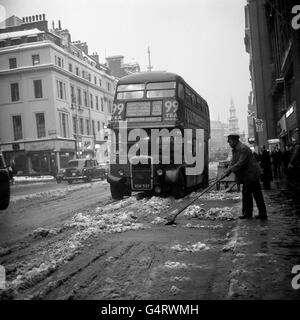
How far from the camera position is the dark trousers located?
690cm

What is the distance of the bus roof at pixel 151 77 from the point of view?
1223 cm

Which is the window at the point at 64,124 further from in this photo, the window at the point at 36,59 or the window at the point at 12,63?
the window at the point at 12,63

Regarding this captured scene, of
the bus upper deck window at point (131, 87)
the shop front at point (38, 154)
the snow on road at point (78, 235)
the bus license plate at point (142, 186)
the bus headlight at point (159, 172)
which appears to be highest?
the bus upper deck window at point (131, 87)

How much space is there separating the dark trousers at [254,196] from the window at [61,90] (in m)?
24.7

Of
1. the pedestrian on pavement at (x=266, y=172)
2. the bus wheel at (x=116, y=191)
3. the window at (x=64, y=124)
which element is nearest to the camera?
the bus wheel at (x=116, y=191)

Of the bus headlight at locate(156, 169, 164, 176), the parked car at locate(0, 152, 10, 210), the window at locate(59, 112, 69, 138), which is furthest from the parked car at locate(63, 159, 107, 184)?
the parked car at locate(0, 152, 10, 210)

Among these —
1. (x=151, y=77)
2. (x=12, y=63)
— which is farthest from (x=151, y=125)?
(x=12, y=63)

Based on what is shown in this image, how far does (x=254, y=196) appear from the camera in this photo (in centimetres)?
698

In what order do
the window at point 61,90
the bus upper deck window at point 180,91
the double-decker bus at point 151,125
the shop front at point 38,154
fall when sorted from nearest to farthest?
the double-decker bus at point 151,125 → the shop front at point 38,154 → the bus upper deck window at point 180,91 → the window at point 61,90

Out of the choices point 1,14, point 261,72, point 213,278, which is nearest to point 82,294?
point 213,278

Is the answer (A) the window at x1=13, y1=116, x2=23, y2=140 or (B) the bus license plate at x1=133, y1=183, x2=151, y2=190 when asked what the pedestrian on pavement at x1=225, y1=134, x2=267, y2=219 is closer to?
(B) the bus license plate at x1=133, y1=183, x2=151, y2=190

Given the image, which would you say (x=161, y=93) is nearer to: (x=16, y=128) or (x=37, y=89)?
(x=16, y=128)

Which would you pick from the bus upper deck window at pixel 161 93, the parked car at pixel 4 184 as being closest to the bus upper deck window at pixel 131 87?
the bus upper deck window at pixel 161 93

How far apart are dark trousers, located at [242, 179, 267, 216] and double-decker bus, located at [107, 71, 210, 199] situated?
179 inches
